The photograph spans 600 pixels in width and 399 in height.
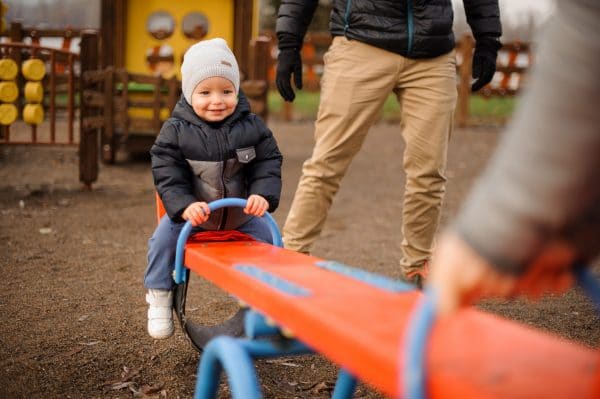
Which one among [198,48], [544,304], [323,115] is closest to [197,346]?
[198,48]

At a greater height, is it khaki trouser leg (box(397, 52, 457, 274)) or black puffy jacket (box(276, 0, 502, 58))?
black puffy jacket (box(276, 0, 502, 58))

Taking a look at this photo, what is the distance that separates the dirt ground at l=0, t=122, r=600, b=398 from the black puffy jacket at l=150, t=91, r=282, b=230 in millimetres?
630

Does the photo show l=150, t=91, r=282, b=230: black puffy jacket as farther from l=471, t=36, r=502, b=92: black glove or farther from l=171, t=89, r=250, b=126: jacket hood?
l=471, t=36, r=502, b=92: black glove

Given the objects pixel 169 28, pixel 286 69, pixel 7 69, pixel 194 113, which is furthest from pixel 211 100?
pixel 169 28

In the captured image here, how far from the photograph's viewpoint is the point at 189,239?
2865 mm

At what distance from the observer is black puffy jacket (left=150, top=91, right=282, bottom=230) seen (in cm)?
299

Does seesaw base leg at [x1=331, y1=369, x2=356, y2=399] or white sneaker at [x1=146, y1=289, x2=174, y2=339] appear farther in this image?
white sneaker at [x1=146, y1=289, x2=174, y2=339]

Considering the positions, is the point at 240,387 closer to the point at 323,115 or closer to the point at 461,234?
the point at 461,234

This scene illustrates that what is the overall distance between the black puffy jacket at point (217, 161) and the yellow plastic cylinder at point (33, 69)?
4115mm

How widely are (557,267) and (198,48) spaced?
7.39 feet

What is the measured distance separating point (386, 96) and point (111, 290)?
1706 mm

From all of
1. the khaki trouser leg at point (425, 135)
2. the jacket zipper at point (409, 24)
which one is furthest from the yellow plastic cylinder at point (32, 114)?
the jacket zipper at point (409, 24)

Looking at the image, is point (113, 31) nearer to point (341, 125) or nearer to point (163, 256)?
point (341, 125)

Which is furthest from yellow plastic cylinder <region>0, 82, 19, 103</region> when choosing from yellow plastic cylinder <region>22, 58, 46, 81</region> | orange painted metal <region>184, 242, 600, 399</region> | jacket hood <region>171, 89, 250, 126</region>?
orange painted metal <region>184, 242, 600, 399</region>
